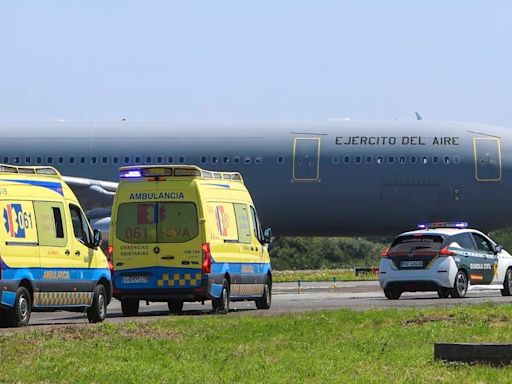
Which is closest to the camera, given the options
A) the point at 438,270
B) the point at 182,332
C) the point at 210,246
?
the point at 182,332

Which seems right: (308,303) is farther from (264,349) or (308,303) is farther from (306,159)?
(306,159)

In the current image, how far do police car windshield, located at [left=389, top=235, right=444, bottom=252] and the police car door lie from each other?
3.06 feet

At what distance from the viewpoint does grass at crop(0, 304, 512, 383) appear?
522 inches

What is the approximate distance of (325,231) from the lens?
45.2 meters

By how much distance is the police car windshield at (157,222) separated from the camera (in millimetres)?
24328

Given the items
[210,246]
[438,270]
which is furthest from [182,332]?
[438,270]

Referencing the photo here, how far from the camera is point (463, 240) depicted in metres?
30.1

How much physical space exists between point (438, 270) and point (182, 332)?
38.5 feet

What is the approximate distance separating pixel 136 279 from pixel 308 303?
496 centimetres

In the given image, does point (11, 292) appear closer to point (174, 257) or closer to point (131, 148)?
point (174, 257)

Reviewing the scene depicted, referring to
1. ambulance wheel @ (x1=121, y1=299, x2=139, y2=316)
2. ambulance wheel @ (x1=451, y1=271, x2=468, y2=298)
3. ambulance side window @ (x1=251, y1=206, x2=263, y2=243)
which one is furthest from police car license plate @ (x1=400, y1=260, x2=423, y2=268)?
ambulance wheel @ (x1=121, y1=299, x2=139, y2=316)

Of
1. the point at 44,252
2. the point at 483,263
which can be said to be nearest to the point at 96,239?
the point at 44,252

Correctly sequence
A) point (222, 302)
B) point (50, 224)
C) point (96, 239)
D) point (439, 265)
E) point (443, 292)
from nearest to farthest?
point (50, 224) < point (96, 239) < point (222, 302) < point (439, 265) < point (443, 292)

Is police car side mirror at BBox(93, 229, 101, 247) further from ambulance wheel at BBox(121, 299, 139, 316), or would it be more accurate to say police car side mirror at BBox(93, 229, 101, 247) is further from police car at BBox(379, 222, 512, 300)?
police car at BBox(379, 222, 512, 300)
